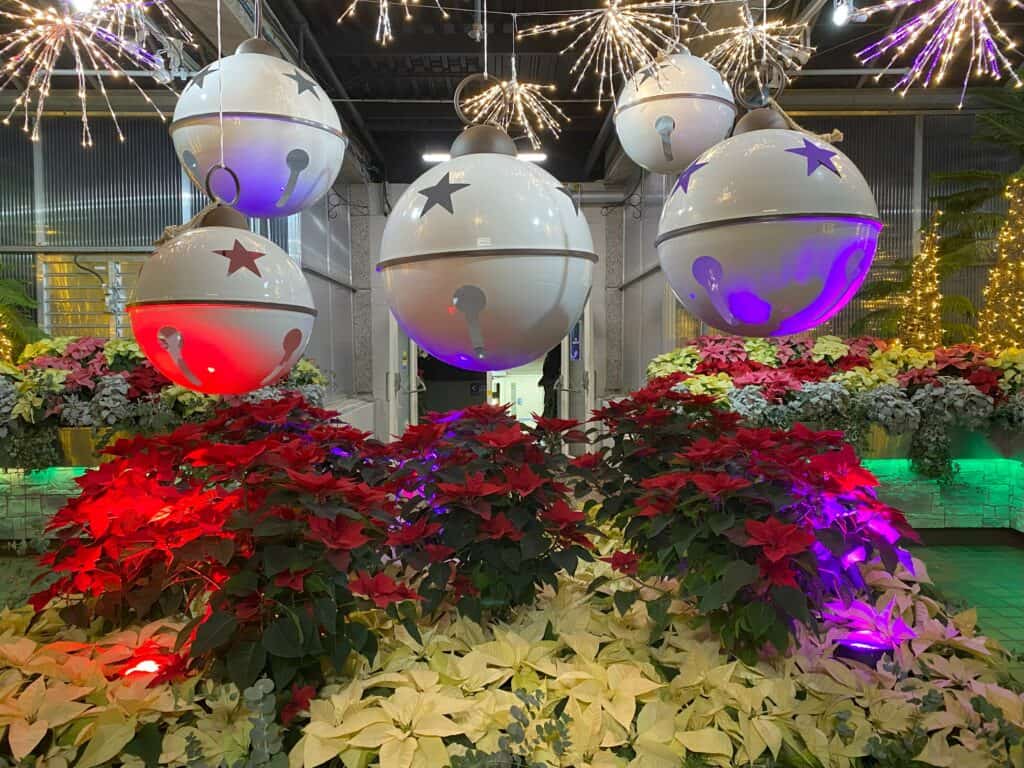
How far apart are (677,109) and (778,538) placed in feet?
3.55

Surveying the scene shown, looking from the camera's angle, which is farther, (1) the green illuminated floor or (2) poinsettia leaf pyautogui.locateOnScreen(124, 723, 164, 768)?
(1) the green illuminated floor

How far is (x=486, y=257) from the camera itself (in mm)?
914

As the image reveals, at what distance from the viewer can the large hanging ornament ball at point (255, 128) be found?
1.30 meters

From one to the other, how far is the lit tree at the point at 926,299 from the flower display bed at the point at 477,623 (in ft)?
11.9

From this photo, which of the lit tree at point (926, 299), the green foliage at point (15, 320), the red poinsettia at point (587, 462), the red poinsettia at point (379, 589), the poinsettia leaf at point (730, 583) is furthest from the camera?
the lit tree at point (926, 299)

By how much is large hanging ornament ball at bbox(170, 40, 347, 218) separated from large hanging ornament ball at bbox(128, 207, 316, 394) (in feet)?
0.76

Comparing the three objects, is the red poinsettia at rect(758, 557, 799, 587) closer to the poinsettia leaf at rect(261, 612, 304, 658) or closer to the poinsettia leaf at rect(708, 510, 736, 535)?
the poinsettia leaf at rect(708, 510, 736, 535)

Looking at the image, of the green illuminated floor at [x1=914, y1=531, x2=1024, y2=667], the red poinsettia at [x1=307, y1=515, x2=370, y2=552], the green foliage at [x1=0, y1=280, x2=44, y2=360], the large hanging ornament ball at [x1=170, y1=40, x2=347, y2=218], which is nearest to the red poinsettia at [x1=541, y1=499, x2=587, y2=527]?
the red poinsettia at [x1=307, y1=515, x2=370, y2=552]

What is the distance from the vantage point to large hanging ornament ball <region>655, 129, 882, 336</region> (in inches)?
37.0

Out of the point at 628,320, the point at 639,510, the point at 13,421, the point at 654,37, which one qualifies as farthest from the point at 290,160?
the point at 628,320

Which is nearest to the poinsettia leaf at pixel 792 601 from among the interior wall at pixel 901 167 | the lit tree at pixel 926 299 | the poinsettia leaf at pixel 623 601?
the poinsettia leaf at pixel 623 601

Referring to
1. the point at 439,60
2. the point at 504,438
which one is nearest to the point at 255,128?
the point at 504,438

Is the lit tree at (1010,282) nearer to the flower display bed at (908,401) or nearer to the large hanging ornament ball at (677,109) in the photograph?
the flower display bed at (908,401)

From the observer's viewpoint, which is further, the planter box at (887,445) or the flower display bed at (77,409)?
the planter box at (887,445)
